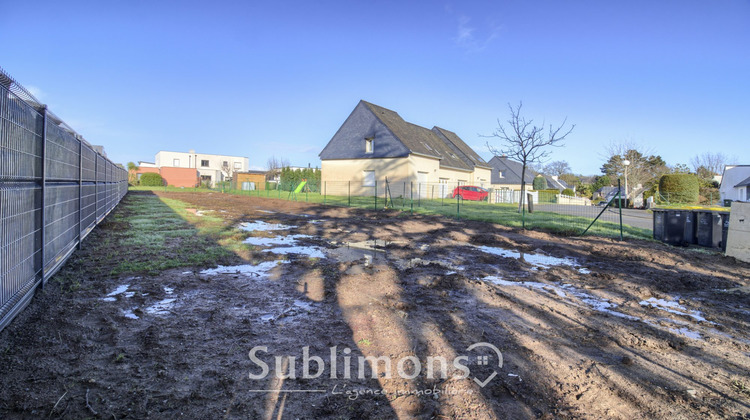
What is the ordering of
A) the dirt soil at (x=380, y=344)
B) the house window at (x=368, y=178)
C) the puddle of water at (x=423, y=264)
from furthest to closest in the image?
the house window at (x=368, y=178) → the puddle of water at (x=423, y=264) → the dirt soil at (x=380, y=344)

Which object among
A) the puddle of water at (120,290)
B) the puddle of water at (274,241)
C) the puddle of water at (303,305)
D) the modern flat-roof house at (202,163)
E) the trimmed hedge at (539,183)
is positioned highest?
the modern flat-roof house at (202,163)

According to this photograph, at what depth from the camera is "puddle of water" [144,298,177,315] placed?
412 cm

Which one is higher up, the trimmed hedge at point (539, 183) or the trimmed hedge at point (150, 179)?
the trimmed hedge at point (539, 183)

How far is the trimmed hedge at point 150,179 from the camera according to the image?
53.4 metres

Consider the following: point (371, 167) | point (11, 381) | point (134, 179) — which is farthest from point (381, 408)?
point (134, 179)

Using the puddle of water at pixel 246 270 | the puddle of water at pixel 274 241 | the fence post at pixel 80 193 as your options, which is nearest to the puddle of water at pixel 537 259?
the puddle of water at pixel 274 241

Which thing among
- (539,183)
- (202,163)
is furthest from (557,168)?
(202,163)

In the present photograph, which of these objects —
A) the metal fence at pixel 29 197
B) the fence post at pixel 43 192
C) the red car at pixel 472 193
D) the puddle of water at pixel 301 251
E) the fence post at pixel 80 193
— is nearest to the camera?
the metal fence at pixel 29 197

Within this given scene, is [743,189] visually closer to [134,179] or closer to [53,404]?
[53,404]

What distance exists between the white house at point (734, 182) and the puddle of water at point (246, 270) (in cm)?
4076

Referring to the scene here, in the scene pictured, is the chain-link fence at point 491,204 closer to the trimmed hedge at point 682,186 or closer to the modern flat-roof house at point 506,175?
the trimmed hedge at point 682,186

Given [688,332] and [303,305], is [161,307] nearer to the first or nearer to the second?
[303,305]

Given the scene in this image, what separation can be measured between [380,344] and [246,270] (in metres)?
3.47

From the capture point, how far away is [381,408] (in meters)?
2.54
